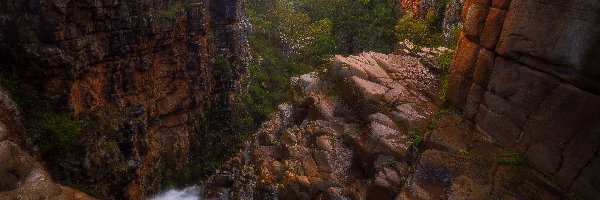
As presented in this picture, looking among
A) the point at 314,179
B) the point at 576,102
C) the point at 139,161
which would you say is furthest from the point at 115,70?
the point at 576,102

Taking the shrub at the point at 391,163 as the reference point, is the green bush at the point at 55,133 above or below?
below

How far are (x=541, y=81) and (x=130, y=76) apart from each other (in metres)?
20.5

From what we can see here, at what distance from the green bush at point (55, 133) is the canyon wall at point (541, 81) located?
17158 mm

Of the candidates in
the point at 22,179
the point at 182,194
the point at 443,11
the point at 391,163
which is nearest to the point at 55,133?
the point at 22,179

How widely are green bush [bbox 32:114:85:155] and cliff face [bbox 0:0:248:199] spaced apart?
44 cm

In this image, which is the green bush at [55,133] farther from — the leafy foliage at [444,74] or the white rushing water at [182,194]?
the leafy foliage at [444,74]

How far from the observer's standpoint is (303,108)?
16.7 metres

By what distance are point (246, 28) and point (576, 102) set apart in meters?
27.8

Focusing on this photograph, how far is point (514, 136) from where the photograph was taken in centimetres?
1063

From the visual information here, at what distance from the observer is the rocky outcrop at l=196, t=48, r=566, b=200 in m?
10.3

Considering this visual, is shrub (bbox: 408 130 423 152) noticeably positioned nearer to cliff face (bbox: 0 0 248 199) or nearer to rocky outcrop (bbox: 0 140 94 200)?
rocky outcrop (bbox: 0 140 94 200)

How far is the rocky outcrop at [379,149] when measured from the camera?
10289mm

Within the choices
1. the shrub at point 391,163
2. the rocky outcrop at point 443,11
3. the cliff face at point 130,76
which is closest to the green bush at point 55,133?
Answer: the cliff face at point 130,76

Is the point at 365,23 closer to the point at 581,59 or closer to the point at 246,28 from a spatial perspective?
the point at 246,28
